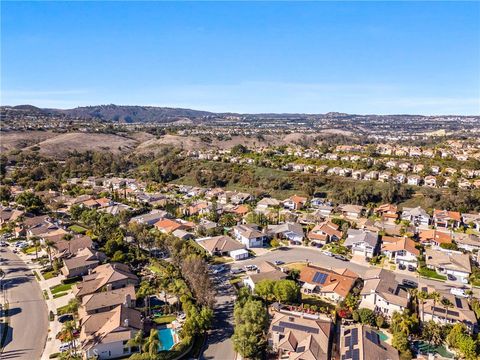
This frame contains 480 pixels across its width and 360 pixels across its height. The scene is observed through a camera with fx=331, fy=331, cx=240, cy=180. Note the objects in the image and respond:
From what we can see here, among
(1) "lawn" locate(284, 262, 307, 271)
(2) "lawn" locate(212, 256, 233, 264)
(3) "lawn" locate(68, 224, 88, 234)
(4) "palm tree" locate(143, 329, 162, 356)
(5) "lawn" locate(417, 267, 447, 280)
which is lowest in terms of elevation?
(5) "lawn" locate(417, 267, 447, 280)

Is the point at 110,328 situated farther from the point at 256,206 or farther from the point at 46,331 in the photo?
the point at 256,206

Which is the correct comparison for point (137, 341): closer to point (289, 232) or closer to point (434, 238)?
point (289, 232)

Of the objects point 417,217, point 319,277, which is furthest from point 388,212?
point 319,277

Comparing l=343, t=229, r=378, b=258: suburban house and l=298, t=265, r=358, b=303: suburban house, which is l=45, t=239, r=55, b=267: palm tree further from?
l=343, t=229, r=378, b=258: suburban house

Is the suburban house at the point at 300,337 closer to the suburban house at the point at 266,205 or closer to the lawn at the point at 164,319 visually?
the lawn at the point at 164,319

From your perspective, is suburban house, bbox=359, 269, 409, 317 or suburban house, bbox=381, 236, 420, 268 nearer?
suburban house, bbox=359, 269, 409, 317

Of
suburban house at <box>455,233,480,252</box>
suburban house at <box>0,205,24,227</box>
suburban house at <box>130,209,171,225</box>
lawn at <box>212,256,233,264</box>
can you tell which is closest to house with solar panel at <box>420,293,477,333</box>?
suburban house at <box>455,233,480,252</box>

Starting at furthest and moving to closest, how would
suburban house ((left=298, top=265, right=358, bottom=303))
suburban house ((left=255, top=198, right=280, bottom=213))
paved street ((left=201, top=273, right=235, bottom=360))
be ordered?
suburban house ((left=255, top=198, right=280, bottom=213))
suburban house ((left=298, top=265, right=358, bottom=303))
paved street ((left=201, top=273, right=235, bottom=360))
